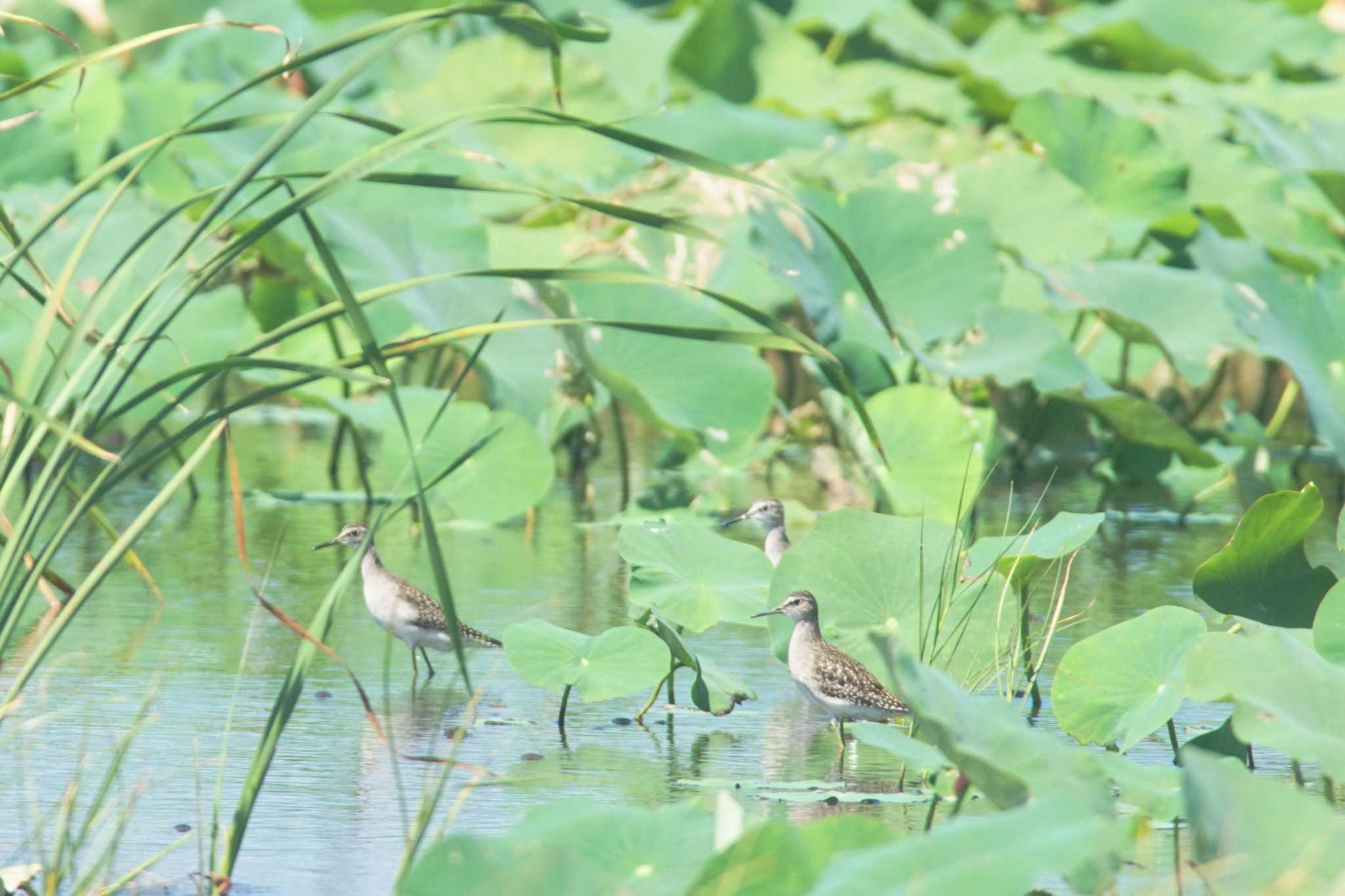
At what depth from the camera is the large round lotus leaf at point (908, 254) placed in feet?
19.3

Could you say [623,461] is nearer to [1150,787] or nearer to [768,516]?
[768,516]

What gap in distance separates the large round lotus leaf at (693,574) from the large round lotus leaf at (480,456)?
5.02ft

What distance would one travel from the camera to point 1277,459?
24.3 ft

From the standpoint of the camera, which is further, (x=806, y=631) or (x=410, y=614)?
(x=410, y=614)

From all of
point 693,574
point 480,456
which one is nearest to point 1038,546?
point 693,574

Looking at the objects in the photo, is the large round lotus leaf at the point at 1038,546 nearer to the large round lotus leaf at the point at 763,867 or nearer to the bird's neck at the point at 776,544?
the bird's neck at the point at 776,544

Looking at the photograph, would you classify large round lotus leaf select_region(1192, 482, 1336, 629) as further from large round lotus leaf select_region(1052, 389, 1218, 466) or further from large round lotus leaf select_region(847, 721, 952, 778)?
large round lotus leaf select_region(1052, 389, 1218, 466)

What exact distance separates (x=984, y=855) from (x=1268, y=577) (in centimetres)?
178

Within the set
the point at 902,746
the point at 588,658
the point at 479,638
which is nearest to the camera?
the point at 902,746

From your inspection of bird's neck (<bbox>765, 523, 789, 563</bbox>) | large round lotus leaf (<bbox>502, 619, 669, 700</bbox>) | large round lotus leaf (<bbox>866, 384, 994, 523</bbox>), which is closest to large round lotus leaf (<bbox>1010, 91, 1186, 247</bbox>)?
large round lotus leaf (<bbox>866, 384, 994, 523</bbox>)

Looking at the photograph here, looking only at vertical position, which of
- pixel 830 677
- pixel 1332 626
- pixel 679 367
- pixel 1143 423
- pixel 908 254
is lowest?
pixel 1143 423

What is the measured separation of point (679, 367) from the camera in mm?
5719

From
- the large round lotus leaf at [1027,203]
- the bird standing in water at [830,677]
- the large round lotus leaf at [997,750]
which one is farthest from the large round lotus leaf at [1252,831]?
the large round lotus leaf at [1027,203]

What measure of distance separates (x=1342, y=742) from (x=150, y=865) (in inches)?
56.8
